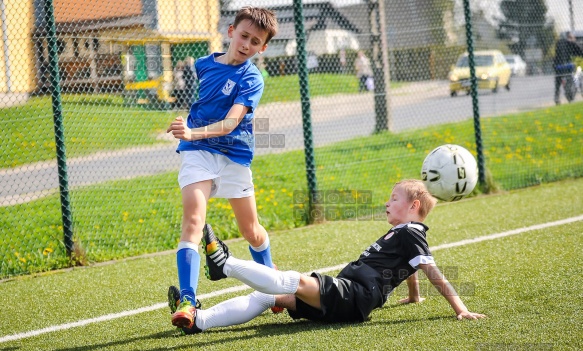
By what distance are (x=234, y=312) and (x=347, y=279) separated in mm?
670

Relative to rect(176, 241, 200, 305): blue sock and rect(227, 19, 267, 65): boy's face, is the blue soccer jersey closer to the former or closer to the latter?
rect(227, 19, 267, 65): boy's face

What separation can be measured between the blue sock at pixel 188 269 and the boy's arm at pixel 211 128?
613 mm

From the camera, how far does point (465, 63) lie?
10.0 metres

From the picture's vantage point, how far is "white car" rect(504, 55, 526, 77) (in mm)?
11354

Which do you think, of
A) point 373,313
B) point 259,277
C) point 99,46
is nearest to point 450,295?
point 373,313

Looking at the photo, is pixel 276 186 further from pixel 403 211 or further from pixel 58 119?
pixel 403 211

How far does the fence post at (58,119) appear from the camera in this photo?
6301 mm

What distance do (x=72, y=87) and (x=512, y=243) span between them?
4239mm

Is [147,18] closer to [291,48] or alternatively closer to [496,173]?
[291,48]

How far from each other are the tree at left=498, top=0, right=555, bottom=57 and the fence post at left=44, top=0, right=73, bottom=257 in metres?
7.01

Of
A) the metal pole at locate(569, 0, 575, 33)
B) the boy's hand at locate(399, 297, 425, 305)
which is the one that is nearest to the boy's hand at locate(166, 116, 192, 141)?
the boy's hand at locate(399, 297, 425, 305)

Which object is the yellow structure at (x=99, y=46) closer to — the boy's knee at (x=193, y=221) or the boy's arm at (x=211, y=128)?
the boy's arm at (x=211, y=128)

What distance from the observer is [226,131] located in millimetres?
4082

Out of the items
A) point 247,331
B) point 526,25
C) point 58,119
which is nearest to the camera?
point 247,331
